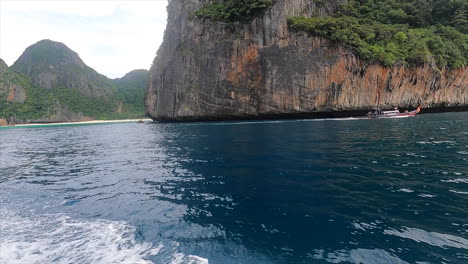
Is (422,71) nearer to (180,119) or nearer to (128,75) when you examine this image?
(180,119)

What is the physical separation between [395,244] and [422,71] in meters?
47.7

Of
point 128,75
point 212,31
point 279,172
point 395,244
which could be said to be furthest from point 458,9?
point 128,75

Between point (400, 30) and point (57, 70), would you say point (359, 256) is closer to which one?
point (400, 30)

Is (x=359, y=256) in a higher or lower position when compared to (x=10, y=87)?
lower

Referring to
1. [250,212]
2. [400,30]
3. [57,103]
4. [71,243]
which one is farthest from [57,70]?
[250,212]

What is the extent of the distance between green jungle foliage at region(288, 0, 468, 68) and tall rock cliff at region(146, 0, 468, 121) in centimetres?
151

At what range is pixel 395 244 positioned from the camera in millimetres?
4621

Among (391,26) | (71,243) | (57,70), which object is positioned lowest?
(71,243)

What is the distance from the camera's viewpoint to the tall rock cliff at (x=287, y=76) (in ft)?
132

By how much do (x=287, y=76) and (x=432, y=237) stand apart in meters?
38.9

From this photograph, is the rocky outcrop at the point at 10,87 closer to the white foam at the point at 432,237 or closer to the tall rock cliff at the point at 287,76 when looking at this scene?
the tall rock cliff at the point at 287,76

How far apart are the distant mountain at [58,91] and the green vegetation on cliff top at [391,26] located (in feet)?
292

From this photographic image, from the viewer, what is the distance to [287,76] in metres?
41.8

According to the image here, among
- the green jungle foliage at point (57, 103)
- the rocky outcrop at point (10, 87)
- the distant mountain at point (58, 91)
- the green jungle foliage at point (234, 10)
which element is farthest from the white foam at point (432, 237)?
the rocky outcrop at point (10, 87)
